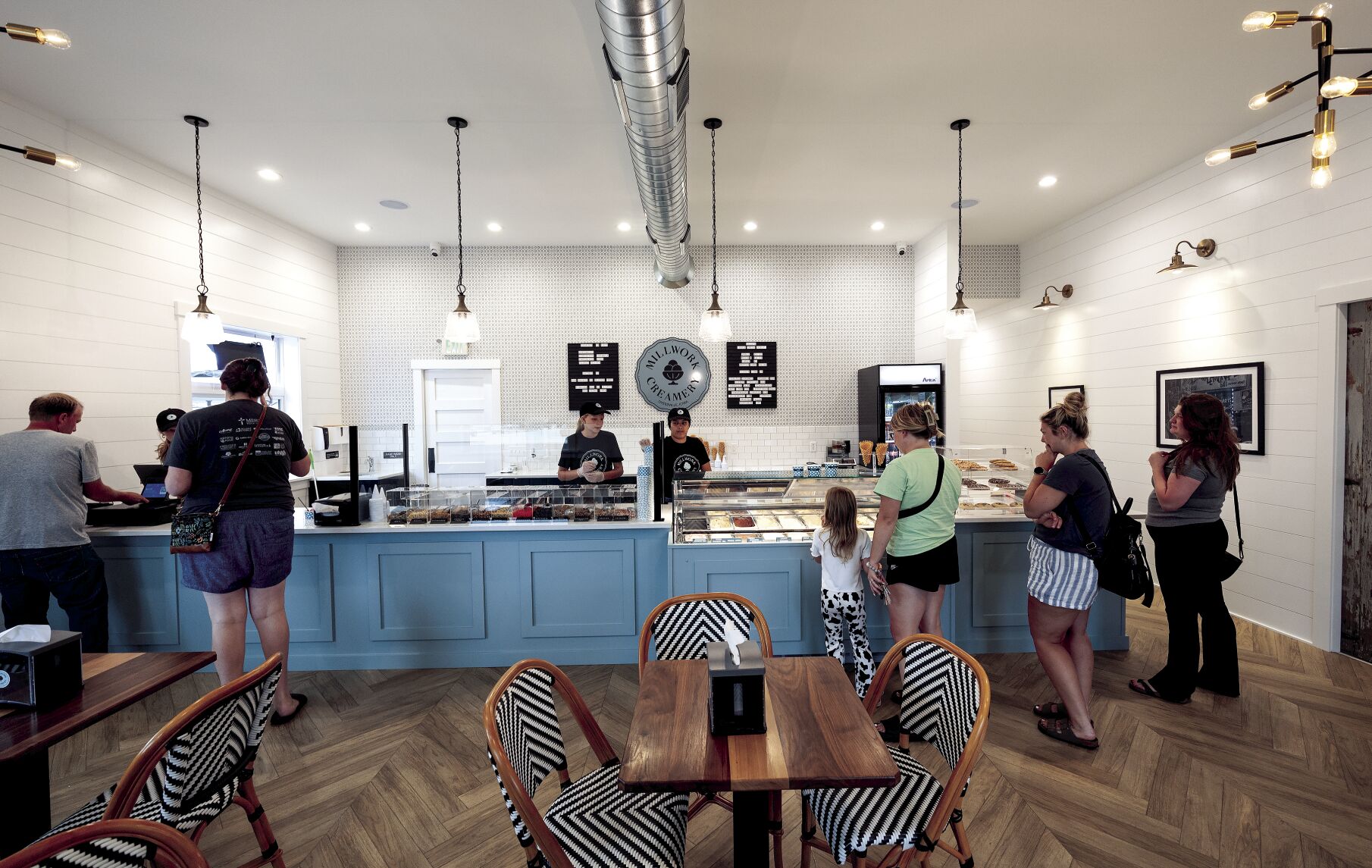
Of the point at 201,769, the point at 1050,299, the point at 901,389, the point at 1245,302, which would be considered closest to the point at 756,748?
the point at 201,769

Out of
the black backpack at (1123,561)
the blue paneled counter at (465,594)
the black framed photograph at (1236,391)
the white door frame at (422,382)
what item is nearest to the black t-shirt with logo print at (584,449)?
the blue paneled counter at (465,594)

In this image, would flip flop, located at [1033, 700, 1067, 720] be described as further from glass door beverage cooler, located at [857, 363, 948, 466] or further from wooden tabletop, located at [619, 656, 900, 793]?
glass door beverage cooler, located at [857, 363, 948, 466]

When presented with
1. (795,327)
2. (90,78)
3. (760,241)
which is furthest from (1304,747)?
(90,78)

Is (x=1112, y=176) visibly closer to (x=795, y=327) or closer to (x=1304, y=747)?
(x=795, y=327)

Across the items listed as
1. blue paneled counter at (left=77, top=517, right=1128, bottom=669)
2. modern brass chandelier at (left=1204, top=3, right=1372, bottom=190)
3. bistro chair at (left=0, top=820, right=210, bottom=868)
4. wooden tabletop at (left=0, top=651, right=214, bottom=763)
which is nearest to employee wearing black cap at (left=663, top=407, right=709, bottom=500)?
blue paneled counter at (left=77, top=517, right=1128, bottom=669)

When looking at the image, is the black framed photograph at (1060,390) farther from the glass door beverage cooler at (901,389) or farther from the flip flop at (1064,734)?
the flip flop at (1064,734)

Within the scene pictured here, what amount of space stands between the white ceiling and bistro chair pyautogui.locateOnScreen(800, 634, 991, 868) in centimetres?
286

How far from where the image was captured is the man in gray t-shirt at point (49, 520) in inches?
120

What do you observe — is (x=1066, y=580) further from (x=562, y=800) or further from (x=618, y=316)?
(x=618, y=316)

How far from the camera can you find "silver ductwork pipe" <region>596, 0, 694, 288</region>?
223 centimetres

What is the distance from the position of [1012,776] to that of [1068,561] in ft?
3.19

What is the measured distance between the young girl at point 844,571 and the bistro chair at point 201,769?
7.42ft

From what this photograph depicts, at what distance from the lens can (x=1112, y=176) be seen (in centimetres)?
492

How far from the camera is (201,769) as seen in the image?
157 centimetres
